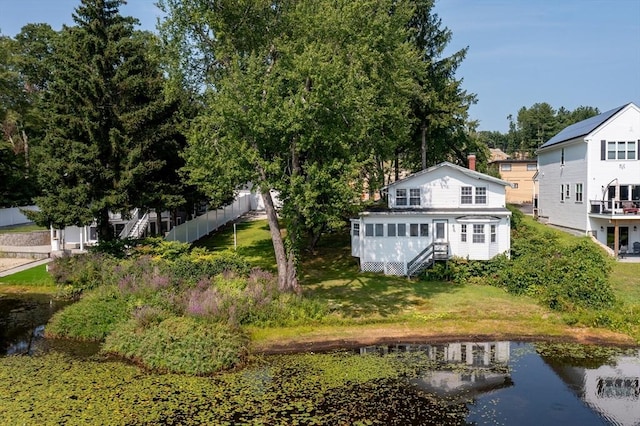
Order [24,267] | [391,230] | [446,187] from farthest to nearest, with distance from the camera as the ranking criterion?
[24,267] → [446,187] → [391,230]

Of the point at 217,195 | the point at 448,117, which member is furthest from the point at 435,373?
the point at 448,117

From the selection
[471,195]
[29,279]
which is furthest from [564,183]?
[29,279]

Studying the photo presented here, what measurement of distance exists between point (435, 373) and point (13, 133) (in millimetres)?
60517

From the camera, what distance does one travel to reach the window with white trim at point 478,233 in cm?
3081

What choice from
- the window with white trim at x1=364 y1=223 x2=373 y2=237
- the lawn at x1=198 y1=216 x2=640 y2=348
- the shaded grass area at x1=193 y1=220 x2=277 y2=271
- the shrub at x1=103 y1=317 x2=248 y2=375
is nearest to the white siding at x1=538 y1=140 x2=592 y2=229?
the lawn at x1=198 y1=216 x2=640 y2=348

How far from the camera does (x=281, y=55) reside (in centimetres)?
2389

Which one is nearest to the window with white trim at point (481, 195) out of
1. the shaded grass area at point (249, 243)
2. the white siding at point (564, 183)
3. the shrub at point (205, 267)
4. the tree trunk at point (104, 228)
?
the white siding at point (564, 183)

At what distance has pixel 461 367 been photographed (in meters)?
17.7

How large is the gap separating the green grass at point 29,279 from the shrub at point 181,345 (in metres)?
→ 13.4

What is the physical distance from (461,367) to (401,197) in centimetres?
1688

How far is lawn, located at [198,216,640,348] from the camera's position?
2092 centimetres

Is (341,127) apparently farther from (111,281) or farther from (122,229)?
(122,229)

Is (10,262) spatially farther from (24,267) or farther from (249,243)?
(249,243)

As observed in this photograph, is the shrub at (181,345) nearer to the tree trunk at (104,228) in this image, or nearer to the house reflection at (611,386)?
the house reflection at (611,386)
